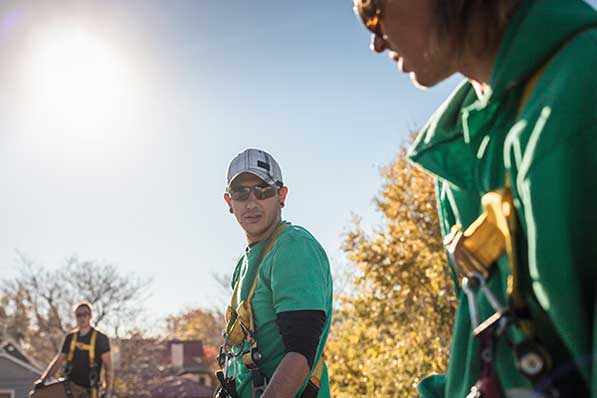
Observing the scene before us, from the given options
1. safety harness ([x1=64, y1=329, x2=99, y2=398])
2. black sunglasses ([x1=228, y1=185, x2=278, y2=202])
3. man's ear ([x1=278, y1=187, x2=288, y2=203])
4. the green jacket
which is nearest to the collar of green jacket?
the green jacket

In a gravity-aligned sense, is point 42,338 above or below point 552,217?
above

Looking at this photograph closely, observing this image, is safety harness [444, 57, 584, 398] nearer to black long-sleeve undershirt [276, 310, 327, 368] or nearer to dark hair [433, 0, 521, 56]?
dark hair [433, 0, 521, 56]

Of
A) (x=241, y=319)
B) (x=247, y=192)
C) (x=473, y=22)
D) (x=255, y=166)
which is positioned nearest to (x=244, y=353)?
(x=241, y=319)

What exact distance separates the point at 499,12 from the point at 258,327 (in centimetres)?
211

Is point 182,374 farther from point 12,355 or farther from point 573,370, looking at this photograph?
point 573,370

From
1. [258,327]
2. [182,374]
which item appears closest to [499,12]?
[258,327]

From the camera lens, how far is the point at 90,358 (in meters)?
10.2

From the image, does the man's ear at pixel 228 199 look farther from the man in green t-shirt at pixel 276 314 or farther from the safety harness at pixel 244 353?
the safety harness at pixel 244 353

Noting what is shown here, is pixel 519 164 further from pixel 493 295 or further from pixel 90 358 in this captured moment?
pixel 90 358

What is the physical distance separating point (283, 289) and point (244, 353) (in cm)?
37

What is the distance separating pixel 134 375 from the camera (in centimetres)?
4778

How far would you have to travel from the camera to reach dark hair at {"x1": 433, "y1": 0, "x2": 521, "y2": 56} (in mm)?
1311

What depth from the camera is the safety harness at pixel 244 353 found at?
3088mm

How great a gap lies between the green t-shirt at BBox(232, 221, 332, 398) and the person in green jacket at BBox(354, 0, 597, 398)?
4.89 ft
